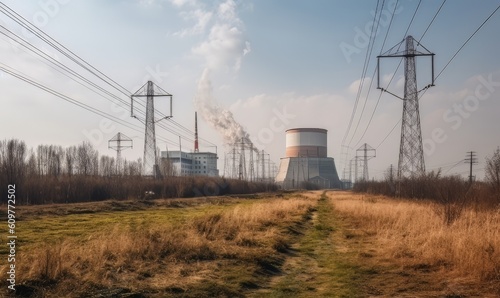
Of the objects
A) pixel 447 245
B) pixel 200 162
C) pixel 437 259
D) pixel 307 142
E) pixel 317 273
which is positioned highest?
pixel 307 142

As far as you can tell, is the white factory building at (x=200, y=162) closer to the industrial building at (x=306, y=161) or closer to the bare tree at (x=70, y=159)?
the industrial building at (x=306, y=161)

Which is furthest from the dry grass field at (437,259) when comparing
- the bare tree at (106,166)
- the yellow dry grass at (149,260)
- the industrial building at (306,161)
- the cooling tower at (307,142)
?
the industrial building at (306,161)

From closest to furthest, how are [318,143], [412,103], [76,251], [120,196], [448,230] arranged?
[76,251]
[448,230]
[412,103]
[120,196]
[318,143]

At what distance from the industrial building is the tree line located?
101 ft

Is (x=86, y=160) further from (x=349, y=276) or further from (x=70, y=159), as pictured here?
(x=349, y=276)

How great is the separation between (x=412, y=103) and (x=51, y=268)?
91.7 feet

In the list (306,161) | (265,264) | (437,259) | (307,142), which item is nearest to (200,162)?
(306,161)

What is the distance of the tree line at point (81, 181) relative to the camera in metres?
33.2

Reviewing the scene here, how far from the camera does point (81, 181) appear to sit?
133 feet

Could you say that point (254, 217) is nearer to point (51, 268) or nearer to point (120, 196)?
point (51, 268)

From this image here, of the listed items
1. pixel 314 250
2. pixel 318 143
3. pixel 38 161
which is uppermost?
pixel 318 143

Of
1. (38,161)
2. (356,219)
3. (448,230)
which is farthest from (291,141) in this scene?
(448,230)

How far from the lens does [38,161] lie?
52500mm

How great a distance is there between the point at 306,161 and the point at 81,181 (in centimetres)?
7018
